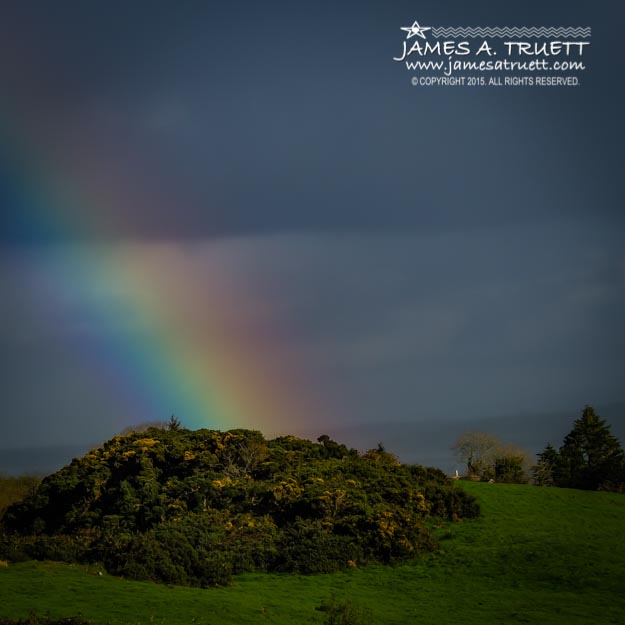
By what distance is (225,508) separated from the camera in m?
44.1

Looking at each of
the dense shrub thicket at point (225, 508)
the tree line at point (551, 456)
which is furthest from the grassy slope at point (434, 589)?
the tree line at point (551, 456)

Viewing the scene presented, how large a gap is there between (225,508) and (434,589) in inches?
495

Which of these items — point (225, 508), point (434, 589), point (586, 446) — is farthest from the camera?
point (586, 446)

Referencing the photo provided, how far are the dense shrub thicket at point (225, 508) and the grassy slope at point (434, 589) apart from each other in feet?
4.89

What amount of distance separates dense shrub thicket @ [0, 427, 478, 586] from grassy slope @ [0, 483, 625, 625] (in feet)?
4.89

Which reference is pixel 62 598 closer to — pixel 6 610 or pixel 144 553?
pixel 6 610

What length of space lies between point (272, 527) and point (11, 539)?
12904mm

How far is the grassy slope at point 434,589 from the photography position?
30.3m

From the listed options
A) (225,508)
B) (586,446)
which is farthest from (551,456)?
(225,508)

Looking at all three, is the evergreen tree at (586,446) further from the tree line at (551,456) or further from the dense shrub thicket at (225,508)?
the dense shrub thicket at (225,508)

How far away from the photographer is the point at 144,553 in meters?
37.1

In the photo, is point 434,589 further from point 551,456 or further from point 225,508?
point 551,456

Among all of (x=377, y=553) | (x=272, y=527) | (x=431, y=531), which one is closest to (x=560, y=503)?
(x=431, y=531)

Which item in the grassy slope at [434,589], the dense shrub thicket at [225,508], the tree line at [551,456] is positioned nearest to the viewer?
the grassy slope at [434,589]
